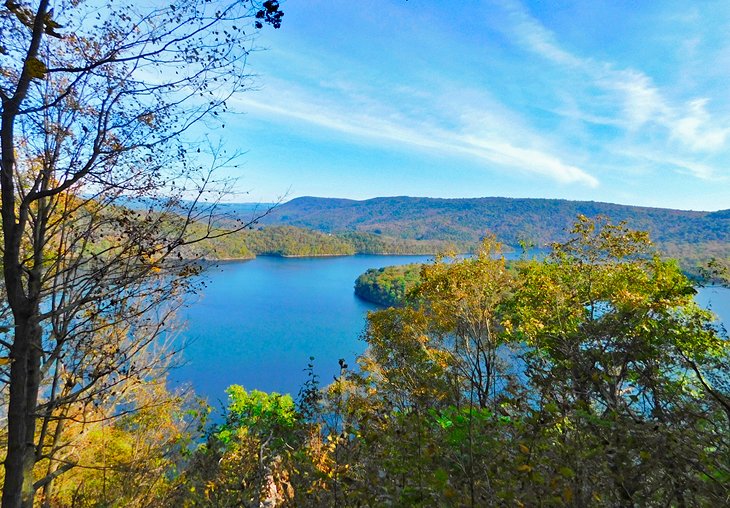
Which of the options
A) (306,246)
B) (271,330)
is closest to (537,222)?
(306,246)

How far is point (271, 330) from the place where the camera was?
40.4 m

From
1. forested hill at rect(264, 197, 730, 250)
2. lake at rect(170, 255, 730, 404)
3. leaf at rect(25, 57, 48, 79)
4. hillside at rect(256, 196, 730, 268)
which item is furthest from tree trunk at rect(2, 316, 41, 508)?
forested hill at rect(264, 197, 730, 250)

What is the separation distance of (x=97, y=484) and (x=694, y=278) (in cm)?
1157

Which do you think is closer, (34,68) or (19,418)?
(34,68)

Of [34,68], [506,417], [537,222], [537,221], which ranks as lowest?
[506,417]

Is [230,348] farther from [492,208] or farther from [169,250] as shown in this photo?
[492,208]

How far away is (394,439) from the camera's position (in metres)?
2.48

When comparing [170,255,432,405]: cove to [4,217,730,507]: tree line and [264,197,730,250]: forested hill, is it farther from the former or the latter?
[264,197,730,250]: forested hill

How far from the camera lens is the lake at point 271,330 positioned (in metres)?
28.0

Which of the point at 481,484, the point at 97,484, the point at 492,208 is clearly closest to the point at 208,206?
the point at 481,484

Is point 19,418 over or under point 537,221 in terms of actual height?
under

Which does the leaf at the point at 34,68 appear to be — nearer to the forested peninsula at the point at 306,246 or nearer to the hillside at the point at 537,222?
the hillside at the point at 537,222

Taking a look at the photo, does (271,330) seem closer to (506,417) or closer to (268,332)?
(268,332)

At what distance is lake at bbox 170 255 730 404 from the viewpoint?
28.0 meters
